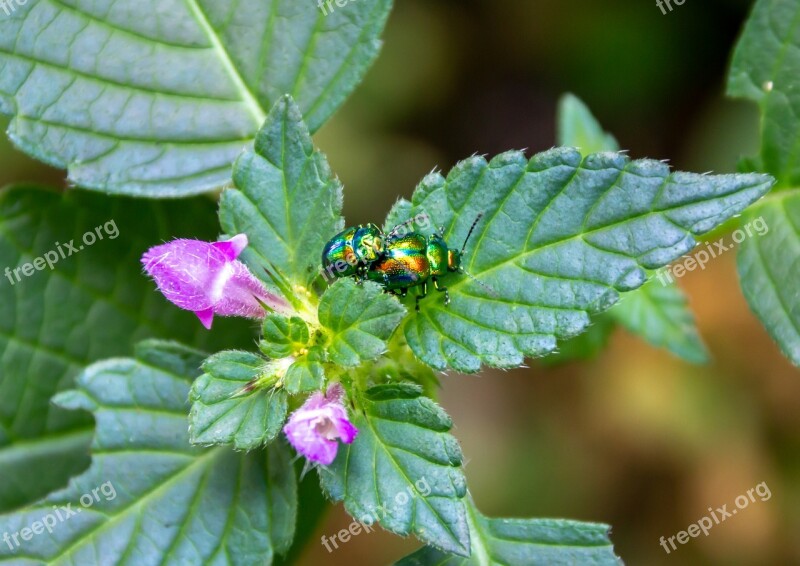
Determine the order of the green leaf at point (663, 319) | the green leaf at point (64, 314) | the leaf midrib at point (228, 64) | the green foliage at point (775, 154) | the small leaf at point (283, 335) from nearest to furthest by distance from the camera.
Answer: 1. the small leaf at point (283, 335)
2. the green foliage at point (775, 154)
3. the leaf midrib at point (228, 64)
4. the green leaf at point (64, 314)
5. the green leaf at point (663, 319)

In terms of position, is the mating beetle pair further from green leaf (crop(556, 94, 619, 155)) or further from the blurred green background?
the blurred green background

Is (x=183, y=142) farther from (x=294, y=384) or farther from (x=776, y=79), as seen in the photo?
(x=776, y=79)

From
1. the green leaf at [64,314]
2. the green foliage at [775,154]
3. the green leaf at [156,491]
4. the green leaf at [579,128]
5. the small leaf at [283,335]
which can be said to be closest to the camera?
the small leaf at [283,335]

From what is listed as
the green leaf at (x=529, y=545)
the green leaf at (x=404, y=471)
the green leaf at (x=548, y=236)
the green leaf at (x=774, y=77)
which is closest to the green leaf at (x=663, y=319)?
the green leaf at (x=774, y=77)

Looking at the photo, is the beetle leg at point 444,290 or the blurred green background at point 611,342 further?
the blurred green background at point 611,342

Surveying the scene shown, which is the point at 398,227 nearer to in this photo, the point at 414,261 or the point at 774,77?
the point at 414,261

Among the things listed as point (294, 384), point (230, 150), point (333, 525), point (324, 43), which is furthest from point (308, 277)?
point (333, 525)

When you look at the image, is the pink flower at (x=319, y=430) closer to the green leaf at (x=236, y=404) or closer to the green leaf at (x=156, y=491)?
the green leaf at (x=236, y=404)
